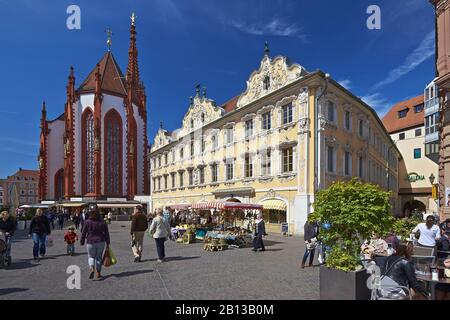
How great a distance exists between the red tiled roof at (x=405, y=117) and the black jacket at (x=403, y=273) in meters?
44.8

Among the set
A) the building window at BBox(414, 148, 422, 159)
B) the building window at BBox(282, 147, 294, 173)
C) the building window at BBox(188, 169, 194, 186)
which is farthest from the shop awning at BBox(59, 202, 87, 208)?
the building window at BBox(414, 148, 422, 159)

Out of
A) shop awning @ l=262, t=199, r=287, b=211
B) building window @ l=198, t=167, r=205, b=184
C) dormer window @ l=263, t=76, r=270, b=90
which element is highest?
dormer window @ l=263, t=76, r=270, b=90

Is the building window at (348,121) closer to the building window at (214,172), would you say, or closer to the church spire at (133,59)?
the building window at (214,172)

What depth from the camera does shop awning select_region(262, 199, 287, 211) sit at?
73.3 feet

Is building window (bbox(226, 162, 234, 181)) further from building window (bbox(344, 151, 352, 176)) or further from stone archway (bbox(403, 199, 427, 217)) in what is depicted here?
stone archway (bbox(403, 199, 427, 217))

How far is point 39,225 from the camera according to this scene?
37.9ft

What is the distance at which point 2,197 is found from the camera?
131625 millimetres

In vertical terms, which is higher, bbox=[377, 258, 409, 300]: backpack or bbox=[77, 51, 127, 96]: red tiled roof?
bbox=[77, 51, 127, 96]: red tiled roof

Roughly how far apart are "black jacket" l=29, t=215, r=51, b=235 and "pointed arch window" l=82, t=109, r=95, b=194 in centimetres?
4848

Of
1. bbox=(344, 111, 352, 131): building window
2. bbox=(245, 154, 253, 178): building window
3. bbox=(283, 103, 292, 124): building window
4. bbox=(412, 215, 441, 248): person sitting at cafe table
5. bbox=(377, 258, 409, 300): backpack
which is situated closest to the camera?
bbox=(377, 258, 409, 300): backpack

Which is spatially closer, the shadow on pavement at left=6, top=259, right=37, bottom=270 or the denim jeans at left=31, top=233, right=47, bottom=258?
the shadow on pavement at left=6, top=259, right=37, bottom=270

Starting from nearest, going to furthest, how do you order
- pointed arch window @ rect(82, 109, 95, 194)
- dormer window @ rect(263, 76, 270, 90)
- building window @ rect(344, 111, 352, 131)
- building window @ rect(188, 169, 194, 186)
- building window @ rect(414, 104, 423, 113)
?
building window @ rect(344, 111, 352, 131), dormer window @ rect(263, 76, 270, 90), building window @ rect(188, 169, 194, 186), building window @ rect(414, 104, 423, 113), pointed arch window @ rect(82, 109, 95, 194)

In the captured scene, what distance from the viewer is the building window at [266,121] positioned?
24.6 meters
